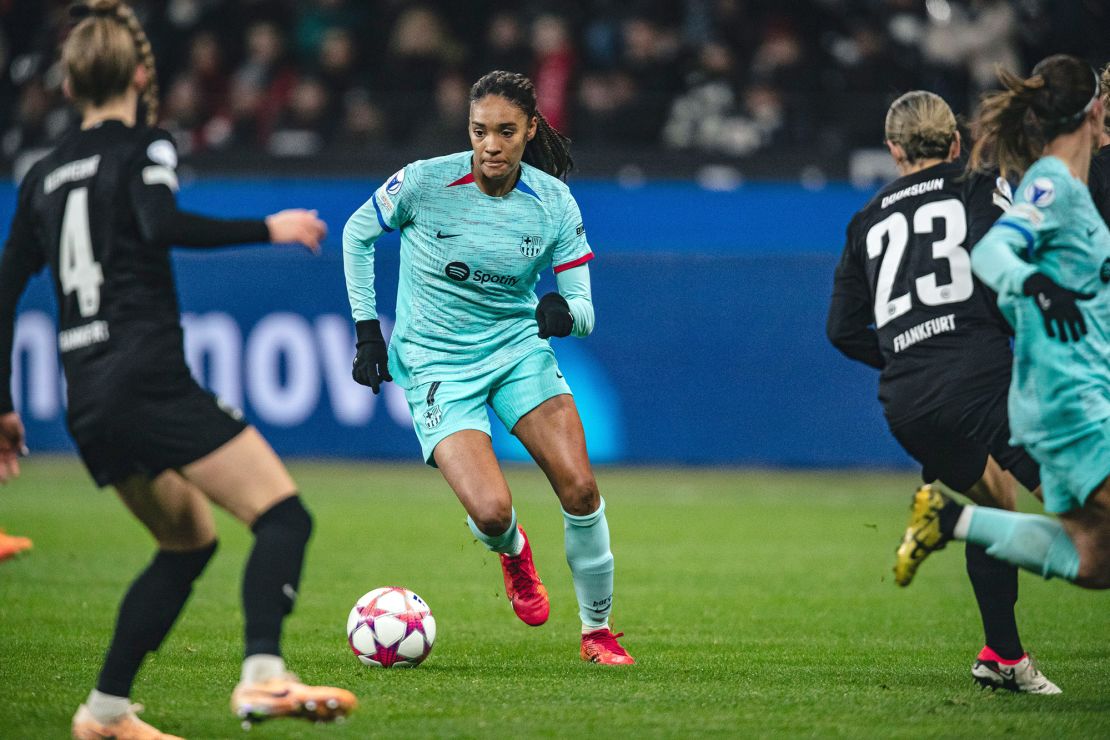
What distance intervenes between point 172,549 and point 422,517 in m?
7.34

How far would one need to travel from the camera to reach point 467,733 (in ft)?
15.9

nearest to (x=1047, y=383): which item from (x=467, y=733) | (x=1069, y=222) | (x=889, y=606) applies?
(x=1069, y=222)

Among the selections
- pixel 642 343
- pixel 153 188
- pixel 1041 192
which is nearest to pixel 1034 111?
pixel 1041 192

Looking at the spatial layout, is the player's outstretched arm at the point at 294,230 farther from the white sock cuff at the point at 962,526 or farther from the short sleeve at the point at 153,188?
the white sock cuff at the point at 962,526

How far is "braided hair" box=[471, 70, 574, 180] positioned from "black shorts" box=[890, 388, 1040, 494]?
6.70 ft

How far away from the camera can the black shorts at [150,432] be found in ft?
14.7

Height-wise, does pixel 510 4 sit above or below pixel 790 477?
above

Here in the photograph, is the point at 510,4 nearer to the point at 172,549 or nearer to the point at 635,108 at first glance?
the point at 635,108

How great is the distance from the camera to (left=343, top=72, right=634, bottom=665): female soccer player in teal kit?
6.38 m

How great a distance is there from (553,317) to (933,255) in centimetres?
153

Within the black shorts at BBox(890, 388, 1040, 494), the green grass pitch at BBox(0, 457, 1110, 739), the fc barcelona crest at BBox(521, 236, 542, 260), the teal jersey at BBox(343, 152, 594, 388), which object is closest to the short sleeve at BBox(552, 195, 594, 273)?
the teal jersey at BBox(343, 152, 594, 388)

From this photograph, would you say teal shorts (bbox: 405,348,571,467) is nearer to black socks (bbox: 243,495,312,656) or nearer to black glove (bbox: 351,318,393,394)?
black glove (bbox: 351,318,393,394)

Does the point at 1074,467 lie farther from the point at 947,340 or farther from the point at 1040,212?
the point at 947,340

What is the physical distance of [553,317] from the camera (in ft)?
20.3
